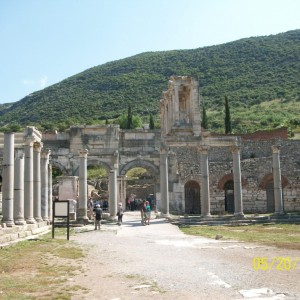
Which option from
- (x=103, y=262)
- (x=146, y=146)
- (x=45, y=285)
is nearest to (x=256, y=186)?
(x=146, y=146)

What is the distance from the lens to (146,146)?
121ft

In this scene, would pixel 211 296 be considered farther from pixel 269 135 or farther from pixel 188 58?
pixel 188 58

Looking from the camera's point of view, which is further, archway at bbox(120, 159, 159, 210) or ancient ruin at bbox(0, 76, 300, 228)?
archway at bbox(120, 159, 159, 210)

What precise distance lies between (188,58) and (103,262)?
127547 millimetres

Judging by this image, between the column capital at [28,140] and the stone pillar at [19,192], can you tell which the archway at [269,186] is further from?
the stone pillar at [19,192]

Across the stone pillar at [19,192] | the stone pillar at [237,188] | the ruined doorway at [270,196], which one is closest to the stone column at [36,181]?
the stone pillar at [19,192]

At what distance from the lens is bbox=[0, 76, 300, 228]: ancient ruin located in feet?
81.7

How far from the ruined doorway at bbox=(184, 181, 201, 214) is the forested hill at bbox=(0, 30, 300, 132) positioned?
50.6 metres

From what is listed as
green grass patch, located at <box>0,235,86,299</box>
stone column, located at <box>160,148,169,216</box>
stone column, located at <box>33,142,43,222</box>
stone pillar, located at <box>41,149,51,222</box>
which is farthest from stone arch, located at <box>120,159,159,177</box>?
green grass patch, located at <box>0,235,86,299</box>

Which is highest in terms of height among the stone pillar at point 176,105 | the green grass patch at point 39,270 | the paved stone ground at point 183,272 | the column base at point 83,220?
the stone pillar at point 176,105

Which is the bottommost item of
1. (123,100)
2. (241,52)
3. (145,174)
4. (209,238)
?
(209,238)

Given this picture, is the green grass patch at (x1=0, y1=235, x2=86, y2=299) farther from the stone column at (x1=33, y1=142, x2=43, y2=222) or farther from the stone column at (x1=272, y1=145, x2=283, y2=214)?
the stone column at (x1=272, y1=145, x2=283, y2=214)

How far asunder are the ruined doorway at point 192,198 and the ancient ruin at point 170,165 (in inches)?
3.4

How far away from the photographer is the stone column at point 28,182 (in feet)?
74.1
